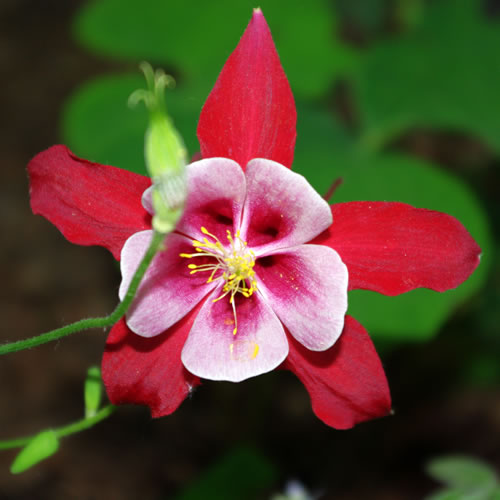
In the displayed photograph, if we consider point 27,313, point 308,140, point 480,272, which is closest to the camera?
point 480,272

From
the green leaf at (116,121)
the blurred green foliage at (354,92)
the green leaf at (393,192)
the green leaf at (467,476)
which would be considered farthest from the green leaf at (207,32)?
the green leaf at (467,476)

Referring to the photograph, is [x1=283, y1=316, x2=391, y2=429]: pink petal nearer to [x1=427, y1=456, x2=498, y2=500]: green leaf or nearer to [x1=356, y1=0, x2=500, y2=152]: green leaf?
[x1=427, y1=456, x2=498, y2=500]: green leaf

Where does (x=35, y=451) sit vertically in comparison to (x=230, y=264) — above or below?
below

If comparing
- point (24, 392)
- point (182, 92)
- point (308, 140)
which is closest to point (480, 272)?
point (308, 140)

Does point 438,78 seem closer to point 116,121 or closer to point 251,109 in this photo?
point 116,121

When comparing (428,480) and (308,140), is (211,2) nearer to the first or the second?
(308,140)

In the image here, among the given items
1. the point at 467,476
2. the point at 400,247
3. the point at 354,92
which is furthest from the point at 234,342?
the point at 354,92
